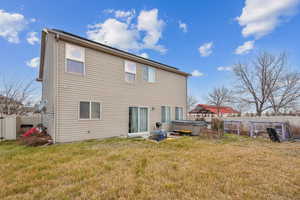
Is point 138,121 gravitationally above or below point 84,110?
below

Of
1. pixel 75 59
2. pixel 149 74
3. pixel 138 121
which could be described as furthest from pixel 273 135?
pixel 75 59

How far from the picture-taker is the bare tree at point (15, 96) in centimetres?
1402

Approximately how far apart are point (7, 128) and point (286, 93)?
2691cm

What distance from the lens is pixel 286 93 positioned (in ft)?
61.8

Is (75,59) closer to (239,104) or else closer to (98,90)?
(98,90)

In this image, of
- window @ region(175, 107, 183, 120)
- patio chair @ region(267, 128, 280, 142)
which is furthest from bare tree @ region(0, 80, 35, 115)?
patio chair @ region(267, 128, 280, 142)

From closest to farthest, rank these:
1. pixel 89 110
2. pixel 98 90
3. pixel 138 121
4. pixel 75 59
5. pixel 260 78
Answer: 1. pixel 75 59
2. pixel 89 110
3. pixel 98 90
4. pixel 138 121
5. pixel 260 78

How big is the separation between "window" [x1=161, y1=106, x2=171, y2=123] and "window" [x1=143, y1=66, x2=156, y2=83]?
2.31 meters

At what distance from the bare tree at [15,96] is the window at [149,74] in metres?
13.1

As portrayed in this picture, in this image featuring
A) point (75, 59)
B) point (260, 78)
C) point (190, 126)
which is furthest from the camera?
point (260, 78)

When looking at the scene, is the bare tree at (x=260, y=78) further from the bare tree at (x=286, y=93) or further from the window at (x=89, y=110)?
the window at (x=89, y=110)

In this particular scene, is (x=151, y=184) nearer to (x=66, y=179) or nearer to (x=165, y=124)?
(x=66, y=179)

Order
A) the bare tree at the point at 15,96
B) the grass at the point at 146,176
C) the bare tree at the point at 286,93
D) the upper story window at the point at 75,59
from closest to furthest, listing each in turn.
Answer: the grass at the point at 146,176 → the upper story window at the point at 75,59 → the bare tree at the point at 15,96 → the bare tree at the point at 286,93

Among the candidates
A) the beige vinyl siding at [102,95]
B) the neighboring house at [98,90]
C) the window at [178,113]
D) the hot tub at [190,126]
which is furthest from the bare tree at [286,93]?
the beige vinyl siding at [102,95]
